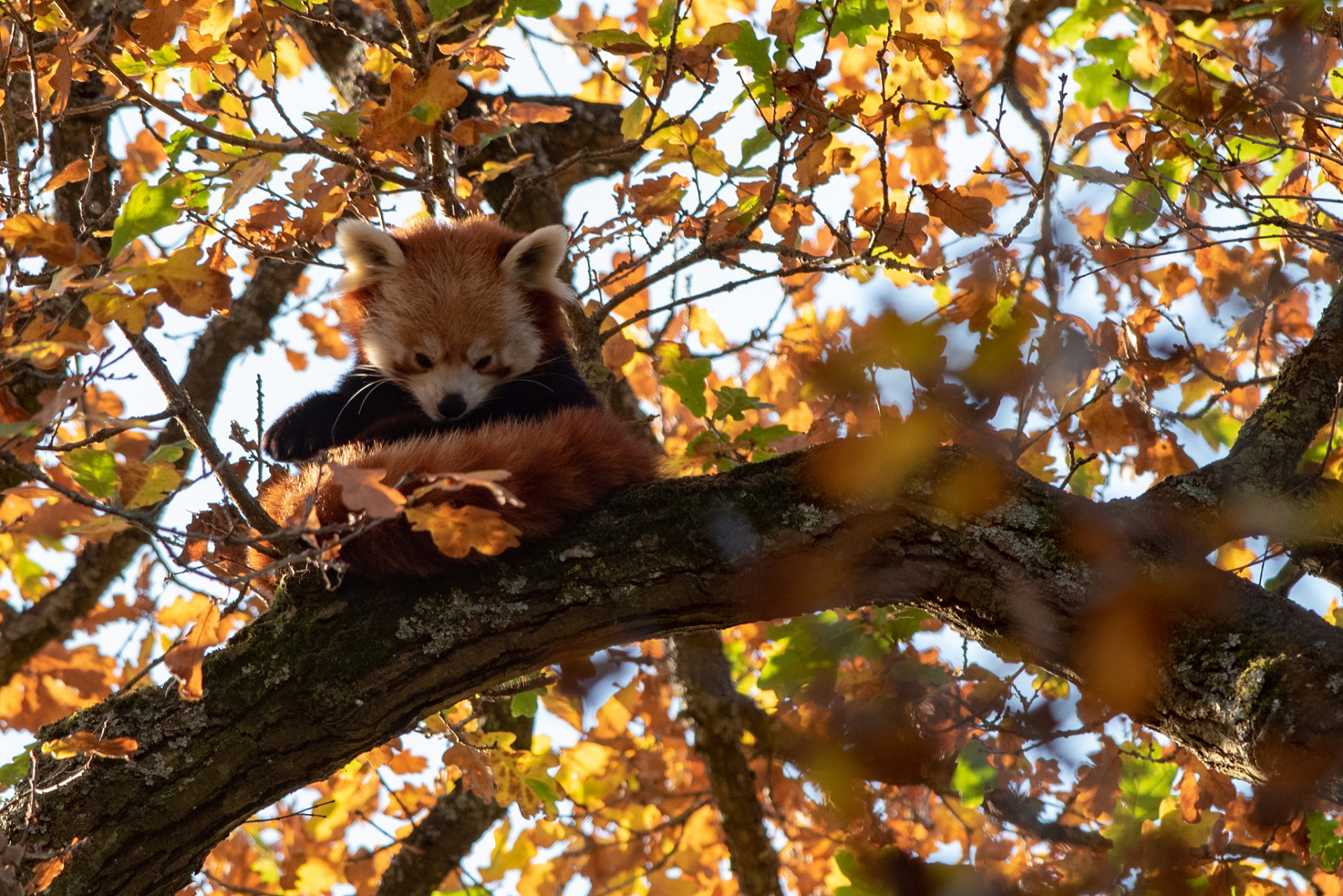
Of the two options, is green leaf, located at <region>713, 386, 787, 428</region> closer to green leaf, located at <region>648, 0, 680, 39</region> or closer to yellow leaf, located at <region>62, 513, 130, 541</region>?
green leaf, located at <region>648, 0, 680, 39</region>

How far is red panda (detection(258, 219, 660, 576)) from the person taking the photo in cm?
286

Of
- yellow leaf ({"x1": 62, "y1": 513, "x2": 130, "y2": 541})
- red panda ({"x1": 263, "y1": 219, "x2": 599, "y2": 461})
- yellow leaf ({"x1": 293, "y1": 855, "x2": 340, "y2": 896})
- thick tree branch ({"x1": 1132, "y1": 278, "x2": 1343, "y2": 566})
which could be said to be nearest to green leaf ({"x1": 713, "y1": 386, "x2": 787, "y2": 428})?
red panda ({"x1": 263, "y1": 219, "x2": 599, "y2": 461})

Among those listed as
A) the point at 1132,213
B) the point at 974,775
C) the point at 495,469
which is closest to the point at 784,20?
the point at 1132,213

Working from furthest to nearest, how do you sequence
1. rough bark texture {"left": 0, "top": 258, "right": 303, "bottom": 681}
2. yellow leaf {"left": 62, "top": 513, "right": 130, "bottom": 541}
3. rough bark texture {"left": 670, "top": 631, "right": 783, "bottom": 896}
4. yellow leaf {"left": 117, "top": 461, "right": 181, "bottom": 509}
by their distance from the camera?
rough bark texture {"left": 0, "top": 258, "right": 303, "bottom": 681} < rough bark texture {"left": 670, "top": 631, "right": 783, "bottom": 896} < yellow leaf {"left": 117, "top": 461, "right": 181, "bottom": 509} < yellow leaf {"left": 62, "top": 513, "right": 130, "bottom": 541}

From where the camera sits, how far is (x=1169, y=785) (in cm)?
345

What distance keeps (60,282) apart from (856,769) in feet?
7.70

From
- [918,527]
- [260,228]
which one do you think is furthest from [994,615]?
[260,228]

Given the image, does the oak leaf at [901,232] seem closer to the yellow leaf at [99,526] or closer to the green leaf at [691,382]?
the green leaf at [691,382]

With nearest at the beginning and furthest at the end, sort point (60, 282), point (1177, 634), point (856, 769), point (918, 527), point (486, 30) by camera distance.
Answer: point (60, 282) → point (1177, 634) → point (918, 527) → point (856, 769) → point (486, 30)

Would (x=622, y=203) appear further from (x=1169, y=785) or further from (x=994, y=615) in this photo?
(x=1169, y=785)

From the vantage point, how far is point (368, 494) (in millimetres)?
1801

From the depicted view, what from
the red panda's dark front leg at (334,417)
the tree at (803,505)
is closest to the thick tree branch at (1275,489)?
the tree at (803,505)

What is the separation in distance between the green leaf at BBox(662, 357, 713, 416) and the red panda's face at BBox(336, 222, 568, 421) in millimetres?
541

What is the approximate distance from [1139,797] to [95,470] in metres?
3.30
